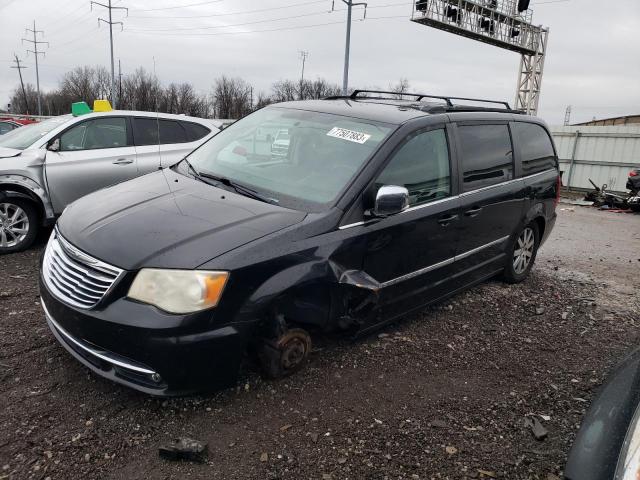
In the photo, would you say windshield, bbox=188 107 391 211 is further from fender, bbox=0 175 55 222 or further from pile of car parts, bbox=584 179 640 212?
pile of car parts, bbox=584 179 640 212

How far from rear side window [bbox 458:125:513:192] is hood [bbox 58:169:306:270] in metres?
1.81

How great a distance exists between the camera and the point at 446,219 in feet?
12.8

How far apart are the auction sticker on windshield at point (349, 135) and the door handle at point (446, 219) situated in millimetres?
886

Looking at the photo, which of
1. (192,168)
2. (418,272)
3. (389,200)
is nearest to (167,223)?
(192,168)

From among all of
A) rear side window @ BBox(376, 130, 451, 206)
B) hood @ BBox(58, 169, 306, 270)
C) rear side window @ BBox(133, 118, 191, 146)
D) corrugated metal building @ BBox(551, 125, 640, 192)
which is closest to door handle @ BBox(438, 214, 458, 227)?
rear side window @ BBox(376, 130, 451, 206)

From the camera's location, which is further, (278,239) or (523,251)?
(523,251)

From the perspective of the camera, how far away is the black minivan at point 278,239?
8.36 ft

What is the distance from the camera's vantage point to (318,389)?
3.17m

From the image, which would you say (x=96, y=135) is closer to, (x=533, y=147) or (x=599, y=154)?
(x=533, y=147)

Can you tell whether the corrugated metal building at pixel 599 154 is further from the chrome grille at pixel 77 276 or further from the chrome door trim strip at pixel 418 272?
the chrome grille at pixel 77 276

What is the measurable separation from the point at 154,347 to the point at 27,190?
164 inches

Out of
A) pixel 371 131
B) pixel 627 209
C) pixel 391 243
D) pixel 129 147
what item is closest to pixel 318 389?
pixel 391 243

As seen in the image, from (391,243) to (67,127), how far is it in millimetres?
4652

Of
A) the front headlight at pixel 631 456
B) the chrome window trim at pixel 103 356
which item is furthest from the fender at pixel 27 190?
the front headlight at pixel 631 456
